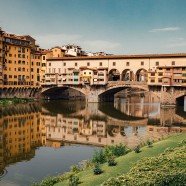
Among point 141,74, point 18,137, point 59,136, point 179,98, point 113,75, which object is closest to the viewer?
point 18,137

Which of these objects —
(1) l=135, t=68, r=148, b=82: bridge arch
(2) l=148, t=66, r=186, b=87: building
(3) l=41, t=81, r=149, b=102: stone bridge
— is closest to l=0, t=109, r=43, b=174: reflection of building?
(3) l=41, t=81, r=149, b=102: stone bridge

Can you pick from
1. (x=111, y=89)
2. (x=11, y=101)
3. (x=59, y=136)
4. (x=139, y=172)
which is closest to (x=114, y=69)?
(x=111, y=89)

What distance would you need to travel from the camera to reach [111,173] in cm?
2031

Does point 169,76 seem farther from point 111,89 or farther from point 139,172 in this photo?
point 139,172

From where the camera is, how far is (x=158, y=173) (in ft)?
53.2

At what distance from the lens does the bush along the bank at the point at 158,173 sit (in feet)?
47.3

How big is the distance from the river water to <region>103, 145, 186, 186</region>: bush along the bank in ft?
32.1

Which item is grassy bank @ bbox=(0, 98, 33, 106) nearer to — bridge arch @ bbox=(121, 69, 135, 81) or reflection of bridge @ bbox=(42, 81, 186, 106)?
reflection of bridge @ bbox=(42, 81, 186, 106)

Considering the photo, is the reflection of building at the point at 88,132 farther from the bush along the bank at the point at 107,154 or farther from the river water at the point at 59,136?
the bush along the bank at the point at 107,154

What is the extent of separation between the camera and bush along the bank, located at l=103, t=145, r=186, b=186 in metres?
14.4

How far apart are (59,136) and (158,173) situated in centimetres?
2960

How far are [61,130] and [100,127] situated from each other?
19.8 ft

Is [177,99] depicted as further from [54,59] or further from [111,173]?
[111,173]

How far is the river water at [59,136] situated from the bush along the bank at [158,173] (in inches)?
385
